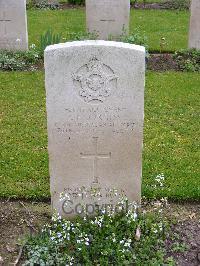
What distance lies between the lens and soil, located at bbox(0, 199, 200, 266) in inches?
156

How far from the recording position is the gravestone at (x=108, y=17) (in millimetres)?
9711

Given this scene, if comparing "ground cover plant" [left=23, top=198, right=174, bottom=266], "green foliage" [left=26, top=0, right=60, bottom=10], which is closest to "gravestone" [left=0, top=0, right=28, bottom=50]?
"green foliage" [left=26, top=0, right=60, bottom=10]

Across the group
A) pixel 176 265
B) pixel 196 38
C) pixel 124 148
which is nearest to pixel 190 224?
pixel 176 265

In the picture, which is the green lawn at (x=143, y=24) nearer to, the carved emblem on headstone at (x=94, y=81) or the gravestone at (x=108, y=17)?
the gravestone at (x=108, y=17)

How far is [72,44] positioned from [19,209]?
5.38 feet

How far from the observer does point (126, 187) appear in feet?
14.1

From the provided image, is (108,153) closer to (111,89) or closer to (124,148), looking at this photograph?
(124,148)

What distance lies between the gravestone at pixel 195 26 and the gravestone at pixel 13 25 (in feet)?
9.69

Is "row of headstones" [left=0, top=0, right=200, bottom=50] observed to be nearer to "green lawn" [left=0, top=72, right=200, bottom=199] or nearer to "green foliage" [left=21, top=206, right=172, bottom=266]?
"green lawn" [left=0, top=72, right=200, bottom=199]

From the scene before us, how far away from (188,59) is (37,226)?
5.54m

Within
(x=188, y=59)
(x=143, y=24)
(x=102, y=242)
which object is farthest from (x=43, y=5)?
(x=102, y=242)

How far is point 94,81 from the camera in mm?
3906

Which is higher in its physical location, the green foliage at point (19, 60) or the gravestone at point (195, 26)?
the gravestone at point (195, 26)

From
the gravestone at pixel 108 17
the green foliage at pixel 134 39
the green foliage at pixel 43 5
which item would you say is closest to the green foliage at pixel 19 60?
the gravestone at pixel 108 17
